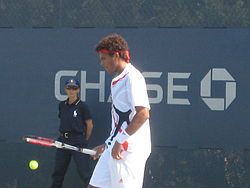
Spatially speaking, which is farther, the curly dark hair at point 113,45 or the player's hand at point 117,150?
the curly dark hair at point 113,45

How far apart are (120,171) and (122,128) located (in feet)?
1.03

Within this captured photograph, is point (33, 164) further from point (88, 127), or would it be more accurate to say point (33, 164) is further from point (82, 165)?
point (88, 127)

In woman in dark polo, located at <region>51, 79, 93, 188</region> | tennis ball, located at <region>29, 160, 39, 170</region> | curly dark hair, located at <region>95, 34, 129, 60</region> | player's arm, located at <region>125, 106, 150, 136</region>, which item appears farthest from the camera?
tennis ball, located at <region>29, 160, 39, 170</region>

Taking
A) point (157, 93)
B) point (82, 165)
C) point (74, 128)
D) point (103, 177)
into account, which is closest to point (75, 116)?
point (74, 128)

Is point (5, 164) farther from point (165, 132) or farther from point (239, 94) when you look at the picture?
point (239, 94)

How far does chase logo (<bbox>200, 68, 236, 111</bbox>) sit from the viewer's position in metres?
6.21

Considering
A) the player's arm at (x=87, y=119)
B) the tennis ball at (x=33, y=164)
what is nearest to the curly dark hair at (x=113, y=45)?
the player's arm at (x=87, y=119)

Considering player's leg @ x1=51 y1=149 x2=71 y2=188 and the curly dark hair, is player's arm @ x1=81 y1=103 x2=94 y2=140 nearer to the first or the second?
player's leg @ x1=51 y1=149 x2=71 y2=188

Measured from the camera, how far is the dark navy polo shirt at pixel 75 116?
21.1 ft

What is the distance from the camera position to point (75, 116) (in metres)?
6.46

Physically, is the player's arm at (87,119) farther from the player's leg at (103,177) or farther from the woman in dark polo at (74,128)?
the player's leg at (103,177)

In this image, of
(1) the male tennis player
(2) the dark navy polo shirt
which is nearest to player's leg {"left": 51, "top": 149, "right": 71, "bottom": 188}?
(2) the dark navy polo shirt

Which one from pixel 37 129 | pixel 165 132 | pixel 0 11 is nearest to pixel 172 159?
pixel 165 132

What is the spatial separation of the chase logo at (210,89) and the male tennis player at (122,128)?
1.65 m
